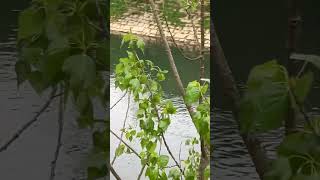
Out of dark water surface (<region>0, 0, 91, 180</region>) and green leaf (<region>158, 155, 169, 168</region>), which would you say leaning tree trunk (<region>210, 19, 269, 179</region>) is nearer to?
dark water surface (<region>0, 0, 91, 180</region>)

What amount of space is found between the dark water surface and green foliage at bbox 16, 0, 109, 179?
0.09 meters

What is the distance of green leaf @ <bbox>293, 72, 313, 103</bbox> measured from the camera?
39 cm

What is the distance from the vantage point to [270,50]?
0.55 meters

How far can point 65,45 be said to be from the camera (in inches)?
20.4

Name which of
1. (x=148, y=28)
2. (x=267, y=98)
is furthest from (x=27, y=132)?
(x=148, y=28)

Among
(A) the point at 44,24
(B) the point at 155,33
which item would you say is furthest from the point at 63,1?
(B) the point at 155,33

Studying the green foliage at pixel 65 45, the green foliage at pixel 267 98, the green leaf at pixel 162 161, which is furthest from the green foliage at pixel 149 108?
the green foliage at pixel 267 98

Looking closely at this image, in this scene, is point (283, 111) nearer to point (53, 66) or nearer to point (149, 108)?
point (53, 66)

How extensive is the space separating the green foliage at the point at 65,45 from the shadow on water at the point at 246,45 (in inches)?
4.9

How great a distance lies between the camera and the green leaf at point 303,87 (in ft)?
1.29

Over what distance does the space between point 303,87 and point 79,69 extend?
0.67ft

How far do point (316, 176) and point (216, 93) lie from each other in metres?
0.20

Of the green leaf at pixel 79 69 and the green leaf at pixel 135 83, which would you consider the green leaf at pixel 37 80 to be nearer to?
the green leaf at pixel 79 69

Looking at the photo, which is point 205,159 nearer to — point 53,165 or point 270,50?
point 53,165
